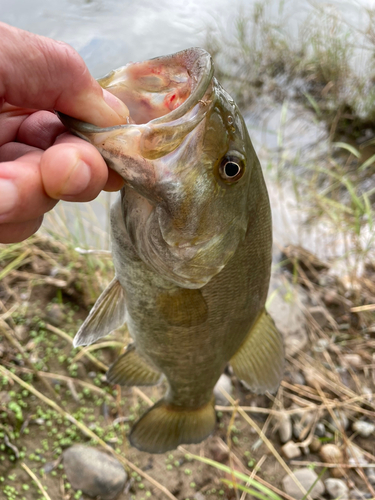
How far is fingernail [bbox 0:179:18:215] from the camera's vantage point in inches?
36.0

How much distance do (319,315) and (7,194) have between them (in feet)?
10.7

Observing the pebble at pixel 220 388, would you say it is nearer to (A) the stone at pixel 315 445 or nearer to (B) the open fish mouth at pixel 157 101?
(A) the stone at pixel 315 445

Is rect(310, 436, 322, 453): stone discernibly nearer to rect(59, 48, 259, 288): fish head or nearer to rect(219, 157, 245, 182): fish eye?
rect(59, 48, 259, 288): fish head

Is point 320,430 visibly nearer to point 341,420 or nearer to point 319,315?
point 341,420

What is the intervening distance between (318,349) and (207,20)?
6488 millimetres

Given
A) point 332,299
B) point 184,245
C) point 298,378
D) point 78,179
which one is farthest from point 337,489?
point 78,179

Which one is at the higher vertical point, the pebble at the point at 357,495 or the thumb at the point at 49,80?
the thumb at the point at 49,80

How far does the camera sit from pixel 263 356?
1.69 m

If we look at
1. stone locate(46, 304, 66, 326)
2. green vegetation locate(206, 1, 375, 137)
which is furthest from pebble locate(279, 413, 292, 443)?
green vegetation locate(206, 1, 375, 137)

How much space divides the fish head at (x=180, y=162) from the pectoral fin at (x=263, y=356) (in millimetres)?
493

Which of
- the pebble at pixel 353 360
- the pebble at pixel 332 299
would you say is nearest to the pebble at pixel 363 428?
the pebble at pixel 353 360

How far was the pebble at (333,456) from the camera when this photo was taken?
268cm

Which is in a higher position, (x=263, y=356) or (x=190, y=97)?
(x=190, y=97)

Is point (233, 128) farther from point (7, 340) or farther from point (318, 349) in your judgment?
point (318, 349)
